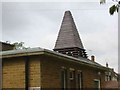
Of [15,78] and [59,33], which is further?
[59,33]

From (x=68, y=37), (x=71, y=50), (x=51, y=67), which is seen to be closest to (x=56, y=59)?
(x=51, y=67)

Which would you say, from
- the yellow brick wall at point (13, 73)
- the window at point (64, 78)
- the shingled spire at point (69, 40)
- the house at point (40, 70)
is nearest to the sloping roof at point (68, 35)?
the shingled spire at point (69, 40)

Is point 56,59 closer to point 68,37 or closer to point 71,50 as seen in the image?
point 71,50

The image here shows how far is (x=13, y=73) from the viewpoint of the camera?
15.3 m

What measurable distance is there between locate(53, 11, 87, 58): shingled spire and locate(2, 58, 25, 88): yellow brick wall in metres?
8.27

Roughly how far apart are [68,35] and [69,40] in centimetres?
126

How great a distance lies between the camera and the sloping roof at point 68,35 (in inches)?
962

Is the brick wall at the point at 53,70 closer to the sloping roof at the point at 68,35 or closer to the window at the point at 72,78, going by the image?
the window at the point at 72,78

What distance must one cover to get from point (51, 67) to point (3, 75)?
268cm

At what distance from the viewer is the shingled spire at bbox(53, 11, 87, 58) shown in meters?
23.7

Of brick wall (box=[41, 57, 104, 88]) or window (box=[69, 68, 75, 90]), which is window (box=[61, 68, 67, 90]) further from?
window (box=[69, 68, 75, 90])

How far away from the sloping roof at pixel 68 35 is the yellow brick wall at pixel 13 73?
→ 29.7ft

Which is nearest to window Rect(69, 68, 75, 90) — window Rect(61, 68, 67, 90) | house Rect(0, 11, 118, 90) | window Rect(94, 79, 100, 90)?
house Rect(0, 11, 118, 90)

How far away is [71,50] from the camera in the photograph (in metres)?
23.7
